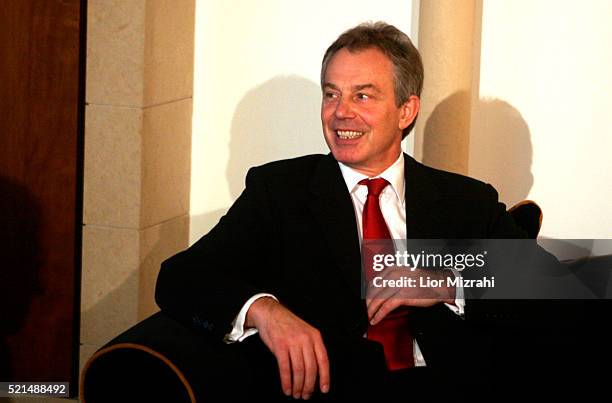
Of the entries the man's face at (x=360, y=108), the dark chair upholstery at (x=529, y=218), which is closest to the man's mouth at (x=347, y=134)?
the man's face at (x=360, y=108)

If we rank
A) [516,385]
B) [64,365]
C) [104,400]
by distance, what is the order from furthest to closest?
1. [64,365]
2. [516,385]
3. [104,400]

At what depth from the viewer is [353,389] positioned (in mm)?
2715

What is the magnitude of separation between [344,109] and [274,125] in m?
1.26

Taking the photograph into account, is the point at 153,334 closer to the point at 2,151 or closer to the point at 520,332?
the point at 520,332

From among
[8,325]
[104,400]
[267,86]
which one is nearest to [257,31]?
[267,86]

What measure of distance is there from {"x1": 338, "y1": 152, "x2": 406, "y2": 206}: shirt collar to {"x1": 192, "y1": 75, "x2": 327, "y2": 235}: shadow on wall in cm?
106

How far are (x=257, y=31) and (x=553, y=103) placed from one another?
45.1 inches

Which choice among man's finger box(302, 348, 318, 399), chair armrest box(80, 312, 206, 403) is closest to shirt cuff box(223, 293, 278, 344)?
chair armrest box(80, 312, 206, 403)

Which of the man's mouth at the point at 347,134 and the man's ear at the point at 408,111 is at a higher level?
the man's ear at the point at 408,111

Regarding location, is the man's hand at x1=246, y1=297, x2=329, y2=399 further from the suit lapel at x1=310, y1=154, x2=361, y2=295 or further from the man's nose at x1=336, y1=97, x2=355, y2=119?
the man's nose at x1=336, y1=97, x2=355, y2=119

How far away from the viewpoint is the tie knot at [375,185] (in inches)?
126

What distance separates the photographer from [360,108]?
3186 millimetres

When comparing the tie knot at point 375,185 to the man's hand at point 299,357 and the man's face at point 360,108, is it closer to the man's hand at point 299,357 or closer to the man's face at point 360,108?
the man's face at point 360,108

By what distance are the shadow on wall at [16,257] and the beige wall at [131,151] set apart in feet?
0.63
